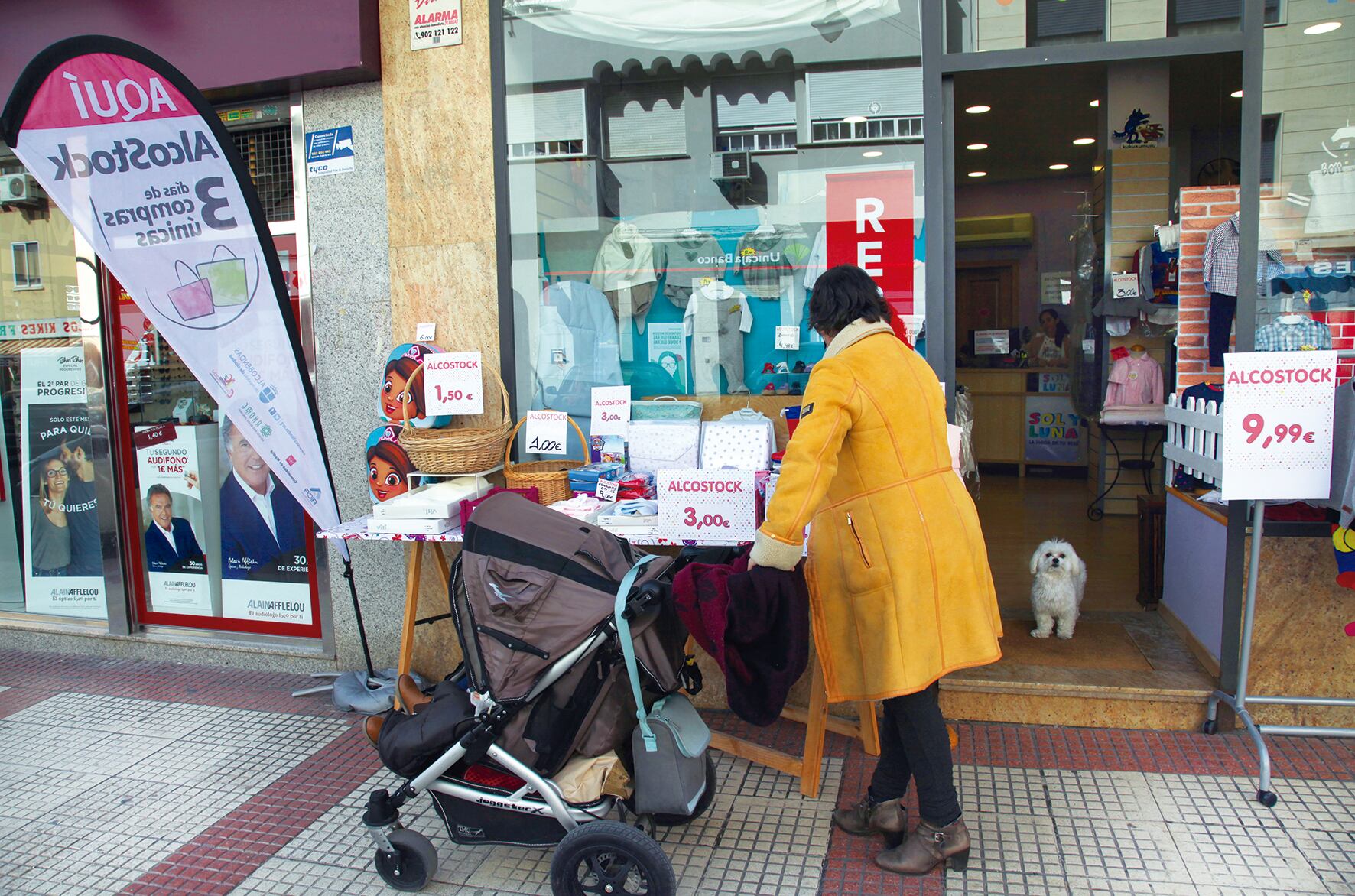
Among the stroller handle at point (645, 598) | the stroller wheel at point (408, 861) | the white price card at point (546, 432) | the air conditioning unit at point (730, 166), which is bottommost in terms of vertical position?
the stroller wheel at point (408, 861)

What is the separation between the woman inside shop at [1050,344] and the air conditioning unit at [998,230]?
1315 millimetres

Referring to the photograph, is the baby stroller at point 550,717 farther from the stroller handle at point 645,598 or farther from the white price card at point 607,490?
the white price card at point 607,490

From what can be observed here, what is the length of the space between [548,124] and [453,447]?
1.77 meters

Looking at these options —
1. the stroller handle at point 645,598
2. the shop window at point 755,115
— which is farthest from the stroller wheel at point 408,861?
the shop window at point 755,115

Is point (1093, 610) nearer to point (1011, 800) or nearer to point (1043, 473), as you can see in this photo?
point (1011, 800)

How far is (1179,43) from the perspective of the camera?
372 centimetres

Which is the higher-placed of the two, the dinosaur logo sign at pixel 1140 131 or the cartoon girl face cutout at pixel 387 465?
the dinosaur logo sign at pixel 1140 131

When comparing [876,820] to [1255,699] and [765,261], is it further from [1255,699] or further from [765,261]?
[765,261]

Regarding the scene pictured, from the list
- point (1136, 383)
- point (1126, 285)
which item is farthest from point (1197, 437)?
point (1126, 285)

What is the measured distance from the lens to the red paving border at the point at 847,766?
3066 millimetres

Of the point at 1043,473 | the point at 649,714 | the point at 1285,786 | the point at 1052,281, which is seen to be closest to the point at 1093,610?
the point at 1285,786

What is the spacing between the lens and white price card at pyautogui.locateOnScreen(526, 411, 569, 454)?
4348mm

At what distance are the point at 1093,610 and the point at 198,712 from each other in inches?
186

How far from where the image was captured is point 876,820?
3.09 meters
